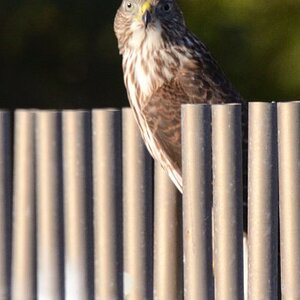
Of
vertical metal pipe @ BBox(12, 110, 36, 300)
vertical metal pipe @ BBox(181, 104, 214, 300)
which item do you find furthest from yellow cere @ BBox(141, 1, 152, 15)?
vertical metal pipe @ BBox(181, 104, 214, 300)

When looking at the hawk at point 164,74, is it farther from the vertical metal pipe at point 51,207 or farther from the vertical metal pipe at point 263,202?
the vertical metal pipe at point 263,202

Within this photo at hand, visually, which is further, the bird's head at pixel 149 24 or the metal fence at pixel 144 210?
the bird's head at pixel 149 24

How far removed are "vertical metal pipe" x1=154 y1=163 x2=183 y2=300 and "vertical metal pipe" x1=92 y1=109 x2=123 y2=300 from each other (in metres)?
0.15

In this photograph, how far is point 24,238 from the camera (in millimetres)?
5719

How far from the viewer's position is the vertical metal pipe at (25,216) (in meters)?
5.70

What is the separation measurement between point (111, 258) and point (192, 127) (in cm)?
81

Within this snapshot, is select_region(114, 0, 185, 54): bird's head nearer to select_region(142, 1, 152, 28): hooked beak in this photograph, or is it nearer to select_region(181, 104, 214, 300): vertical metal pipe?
select_region(142, 1, 152, 28): hooked beak

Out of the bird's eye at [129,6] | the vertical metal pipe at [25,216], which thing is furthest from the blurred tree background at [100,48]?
the vertical metal pipe at [25,216]

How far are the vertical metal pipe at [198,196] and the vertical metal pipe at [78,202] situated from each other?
690mm

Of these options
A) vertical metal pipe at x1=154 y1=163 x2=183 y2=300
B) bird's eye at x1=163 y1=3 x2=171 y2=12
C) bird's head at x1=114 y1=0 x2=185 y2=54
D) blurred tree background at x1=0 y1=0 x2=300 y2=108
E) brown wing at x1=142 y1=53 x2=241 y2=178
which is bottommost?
vertical metal pipe at x1=154 y1=163 x2=183 y2=300

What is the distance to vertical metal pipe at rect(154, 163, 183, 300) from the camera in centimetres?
536

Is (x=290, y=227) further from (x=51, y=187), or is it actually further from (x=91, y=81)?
(x=91, y=81)

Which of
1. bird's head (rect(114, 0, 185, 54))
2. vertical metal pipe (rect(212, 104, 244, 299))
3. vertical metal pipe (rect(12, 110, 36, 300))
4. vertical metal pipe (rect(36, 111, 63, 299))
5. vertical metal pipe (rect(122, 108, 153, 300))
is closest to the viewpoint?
vertical metal pipe (rect(212, 104, 244, 299))

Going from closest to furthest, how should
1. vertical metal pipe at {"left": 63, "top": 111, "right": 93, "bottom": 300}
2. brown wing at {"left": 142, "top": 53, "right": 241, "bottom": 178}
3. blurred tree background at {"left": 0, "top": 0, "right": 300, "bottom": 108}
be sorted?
vertical metal pipe at {"left": 63, "top": 111, "right": 93, "bottom": 300} → brown wing at {"left": 142, "top": 53, "right": 241, "bottom": 178} → blurred tree background at {"left": 0, "top": 0, "right": 300, "bottom": 108}
